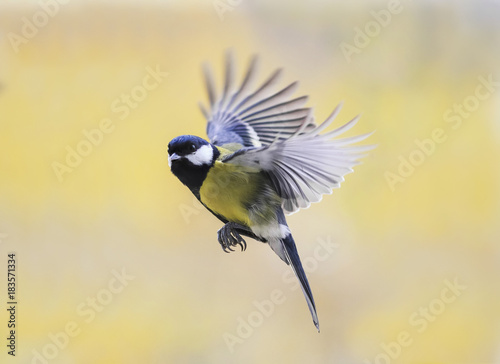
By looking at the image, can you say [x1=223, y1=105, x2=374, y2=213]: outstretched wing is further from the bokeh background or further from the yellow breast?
the bokeh background

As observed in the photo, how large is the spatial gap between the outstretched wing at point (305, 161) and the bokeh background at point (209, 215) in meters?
0.88

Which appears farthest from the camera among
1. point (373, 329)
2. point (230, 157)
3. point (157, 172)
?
point (373, 329)

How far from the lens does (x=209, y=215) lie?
1537 millimetres

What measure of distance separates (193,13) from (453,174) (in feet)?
3.05

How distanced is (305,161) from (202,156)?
0.12 metres

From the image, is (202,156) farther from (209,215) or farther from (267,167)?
(209,215)

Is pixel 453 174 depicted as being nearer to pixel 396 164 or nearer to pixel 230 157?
pixel 396 164

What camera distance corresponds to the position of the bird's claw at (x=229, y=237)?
0.70m

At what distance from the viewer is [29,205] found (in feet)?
5.38

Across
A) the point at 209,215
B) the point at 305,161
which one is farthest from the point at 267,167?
the point at 209,215

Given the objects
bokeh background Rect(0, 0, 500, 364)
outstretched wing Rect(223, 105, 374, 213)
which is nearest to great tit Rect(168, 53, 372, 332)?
outstretched wing Rect(223, 105, 374, 213)

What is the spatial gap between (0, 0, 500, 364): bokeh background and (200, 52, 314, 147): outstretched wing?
0.56 m

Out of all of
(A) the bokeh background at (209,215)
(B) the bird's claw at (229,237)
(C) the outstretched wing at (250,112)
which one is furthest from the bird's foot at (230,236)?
(A) the bokeh background at (209,215)

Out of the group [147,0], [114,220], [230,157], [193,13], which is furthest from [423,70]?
[230,157]
